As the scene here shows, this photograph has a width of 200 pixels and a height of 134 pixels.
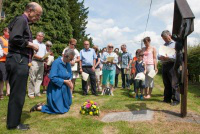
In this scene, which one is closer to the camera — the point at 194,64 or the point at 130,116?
the point at 130,116

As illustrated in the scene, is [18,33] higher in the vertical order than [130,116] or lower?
higher

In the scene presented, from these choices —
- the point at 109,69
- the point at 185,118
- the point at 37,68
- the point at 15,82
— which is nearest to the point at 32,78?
the point at 37,68

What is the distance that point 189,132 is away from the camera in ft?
11.1

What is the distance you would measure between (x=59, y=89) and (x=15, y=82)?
1473mm

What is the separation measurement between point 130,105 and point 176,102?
1.23 metres

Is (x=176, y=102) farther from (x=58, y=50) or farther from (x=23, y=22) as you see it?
(x=58, y=50)

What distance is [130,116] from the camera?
4.37 meters

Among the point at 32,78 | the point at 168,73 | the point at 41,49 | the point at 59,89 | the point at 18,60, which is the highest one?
the point at 41,49

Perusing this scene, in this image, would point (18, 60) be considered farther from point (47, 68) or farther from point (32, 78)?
point (47, 68)

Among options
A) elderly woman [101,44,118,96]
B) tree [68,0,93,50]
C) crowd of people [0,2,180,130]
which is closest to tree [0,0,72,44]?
tree [68,0,93,50]

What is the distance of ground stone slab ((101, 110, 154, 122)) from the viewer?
4172 millimetres

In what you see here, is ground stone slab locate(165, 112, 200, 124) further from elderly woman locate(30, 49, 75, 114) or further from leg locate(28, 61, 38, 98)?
leg locate(28, 61, 38, 98)

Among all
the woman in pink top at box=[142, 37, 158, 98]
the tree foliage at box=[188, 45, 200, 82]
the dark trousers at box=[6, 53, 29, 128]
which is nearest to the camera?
the dark trousers at box=[6, 53, 29, 128]

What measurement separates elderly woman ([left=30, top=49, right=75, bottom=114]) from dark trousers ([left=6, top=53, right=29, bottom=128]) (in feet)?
3.92
